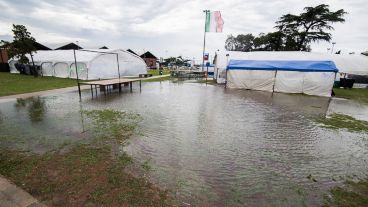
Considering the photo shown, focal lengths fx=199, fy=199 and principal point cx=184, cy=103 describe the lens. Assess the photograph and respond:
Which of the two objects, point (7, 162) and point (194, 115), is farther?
point (194, 115)

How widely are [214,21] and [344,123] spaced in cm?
1800

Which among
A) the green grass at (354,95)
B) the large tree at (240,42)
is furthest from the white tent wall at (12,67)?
the large tree at (240,42)

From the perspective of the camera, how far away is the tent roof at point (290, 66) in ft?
53.9

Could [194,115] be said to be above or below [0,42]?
below

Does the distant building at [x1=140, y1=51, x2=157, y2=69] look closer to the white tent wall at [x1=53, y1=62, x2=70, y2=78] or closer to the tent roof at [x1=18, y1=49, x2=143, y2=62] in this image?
the tent roof at [x1=18, y1=49, x2=143, y2=62]

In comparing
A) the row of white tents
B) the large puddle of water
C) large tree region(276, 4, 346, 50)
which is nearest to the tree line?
large tree region(276, 4, 346, 50)

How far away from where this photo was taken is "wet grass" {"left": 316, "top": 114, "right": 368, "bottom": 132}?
27.7 ft

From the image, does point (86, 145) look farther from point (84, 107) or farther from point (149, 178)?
point (84, 107)

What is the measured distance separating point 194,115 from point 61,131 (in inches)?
216

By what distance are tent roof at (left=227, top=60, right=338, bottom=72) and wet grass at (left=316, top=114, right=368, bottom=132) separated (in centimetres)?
757

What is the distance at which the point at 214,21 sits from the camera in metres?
23.2

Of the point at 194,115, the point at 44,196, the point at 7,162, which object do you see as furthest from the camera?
the point at 194,115

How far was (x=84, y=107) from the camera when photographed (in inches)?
420

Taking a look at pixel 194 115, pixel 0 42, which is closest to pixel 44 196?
pixel 194 115
